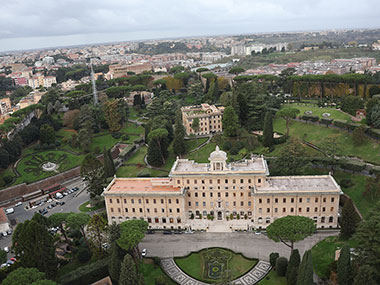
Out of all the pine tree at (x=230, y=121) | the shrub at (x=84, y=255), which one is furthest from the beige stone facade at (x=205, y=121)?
the shrub at (x=84, y=255)

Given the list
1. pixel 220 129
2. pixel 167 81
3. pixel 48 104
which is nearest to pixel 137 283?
pixel 220 129

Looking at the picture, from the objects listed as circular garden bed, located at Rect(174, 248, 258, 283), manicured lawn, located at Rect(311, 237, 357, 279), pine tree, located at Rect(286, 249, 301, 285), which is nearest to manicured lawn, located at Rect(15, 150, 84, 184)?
circular garden bed, located at Rect(174, 248, 258, 283)

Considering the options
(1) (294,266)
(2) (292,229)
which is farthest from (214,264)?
(2) (292,229)

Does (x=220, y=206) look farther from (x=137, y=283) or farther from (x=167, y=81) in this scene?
(x=167, y=81)

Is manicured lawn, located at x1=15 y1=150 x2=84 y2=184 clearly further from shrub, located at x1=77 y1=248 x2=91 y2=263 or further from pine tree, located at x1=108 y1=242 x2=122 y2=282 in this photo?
pine tree, located at x1=108 y1=242 x2=122 y2=282

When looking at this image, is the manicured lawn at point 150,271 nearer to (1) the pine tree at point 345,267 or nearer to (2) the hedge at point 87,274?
(2) the hedge at point 87,274
